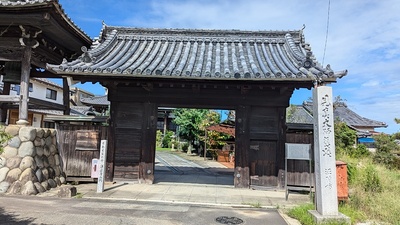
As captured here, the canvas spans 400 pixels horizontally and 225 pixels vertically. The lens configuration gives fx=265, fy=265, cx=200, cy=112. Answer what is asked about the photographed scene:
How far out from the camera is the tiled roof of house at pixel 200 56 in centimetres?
780

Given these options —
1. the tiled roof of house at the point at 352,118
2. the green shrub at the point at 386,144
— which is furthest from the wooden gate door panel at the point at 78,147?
the tiled roof of house at the point at 352,118

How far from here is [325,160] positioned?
18.4ft

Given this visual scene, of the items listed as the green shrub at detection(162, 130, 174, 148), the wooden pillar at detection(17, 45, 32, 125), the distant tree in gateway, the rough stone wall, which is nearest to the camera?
the rough stone wall

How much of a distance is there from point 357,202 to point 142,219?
16.9ft

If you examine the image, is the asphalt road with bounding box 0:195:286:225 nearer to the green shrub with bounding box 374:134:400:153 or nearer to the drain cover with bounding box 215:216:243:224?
the drain cover with bounding box 215:216:243:224

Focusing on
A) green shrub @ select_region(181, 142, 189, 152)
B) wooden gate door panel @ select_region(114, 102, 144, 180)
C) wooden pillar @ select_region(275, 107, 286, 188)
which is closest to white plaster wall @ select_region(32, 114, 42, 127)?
green shrub @ select_region(181, 142, 189, 152)

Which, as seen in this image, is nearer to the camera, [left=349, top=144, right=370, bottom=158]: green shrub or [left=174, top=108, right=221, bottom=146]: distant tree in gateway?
[left=349, top=144, right=370, bottom=158]: green shrub

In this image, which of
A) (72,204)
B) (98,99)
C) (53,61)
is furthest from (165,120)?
(72,204)

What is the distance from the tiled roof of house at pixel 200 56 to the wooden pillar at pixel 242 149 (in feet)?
5.17

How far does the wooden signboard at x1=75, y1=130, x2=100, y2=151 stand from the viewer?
9102 millimetres

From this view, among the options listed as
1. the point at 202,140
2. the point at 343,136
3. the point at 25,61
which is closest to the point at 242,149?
the point at 25,61

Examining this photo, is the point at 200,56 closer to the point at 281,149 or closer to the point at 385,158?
the point at 281,149

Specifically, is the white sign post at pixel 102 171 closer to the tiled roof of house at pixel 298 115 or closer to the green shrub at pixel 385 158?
the green shrub at pixel 385 158

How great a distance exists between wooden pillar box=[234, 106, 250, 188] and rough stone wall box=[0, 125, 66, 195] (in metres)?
5.88
